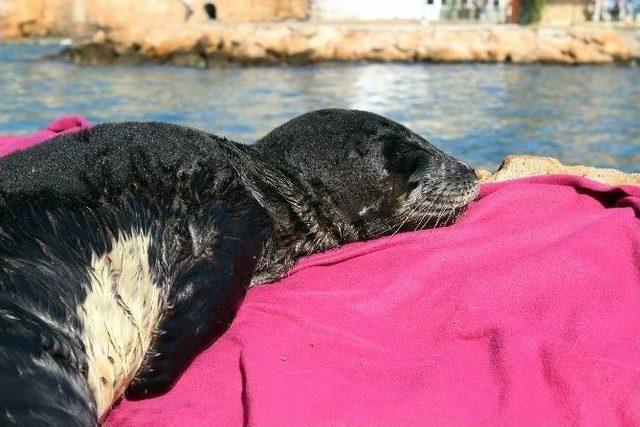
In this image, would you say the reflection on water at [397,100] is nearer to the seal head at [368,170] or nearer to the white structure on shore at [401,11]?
the seal head at [368,170]

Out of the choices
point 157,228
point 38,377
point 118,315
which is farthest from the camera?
point 157,228

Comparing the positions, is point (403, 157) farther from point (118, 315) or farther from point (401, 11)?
point (401, 11)

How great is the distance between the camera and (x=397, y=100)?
1878 centimetres

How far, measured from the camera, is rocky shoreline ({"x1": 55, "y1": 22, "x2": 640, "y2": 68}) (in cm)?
3017

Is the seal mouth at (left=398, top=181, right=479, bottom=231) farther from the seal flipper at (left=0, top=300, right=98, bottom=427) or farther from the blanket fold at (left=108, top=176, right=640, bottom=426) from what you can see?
the seal flipper at (left=0, top=300, right=98, bottom=427)

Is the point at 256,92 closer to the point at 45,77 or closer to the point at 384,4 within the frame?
the point at 45,77

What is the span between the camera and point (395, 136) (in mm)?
4199

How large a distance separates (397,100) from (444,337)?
1579 centimetres

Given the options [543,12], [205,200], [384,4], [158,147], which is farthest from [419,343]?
[384,4]

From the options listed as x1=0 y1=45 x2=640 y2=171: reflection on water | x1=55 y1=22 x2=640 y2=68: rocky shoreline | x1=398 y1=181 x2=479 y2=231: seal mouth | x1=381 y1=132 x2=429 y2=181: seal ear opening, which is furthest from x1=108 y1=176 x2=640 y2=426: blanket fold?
x1=55 y1=22 x2=640 y2=68: rocky shoreline

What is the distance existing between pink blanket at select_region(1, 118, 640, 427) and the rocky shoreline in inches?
1058

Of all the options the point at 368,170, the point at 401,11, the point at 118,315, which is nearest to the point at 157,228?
the point at 118,315

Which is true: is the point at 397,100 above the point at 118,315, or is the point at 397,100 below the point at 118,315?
below

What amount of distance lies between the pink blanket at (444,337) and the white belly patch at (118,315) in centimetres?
15
